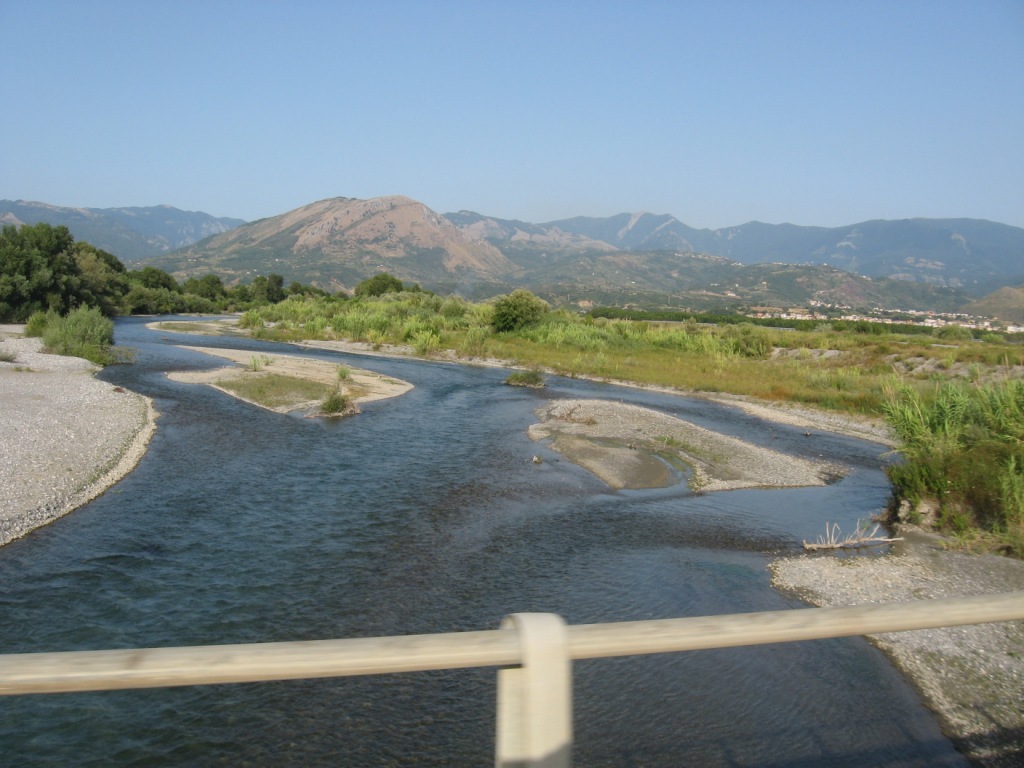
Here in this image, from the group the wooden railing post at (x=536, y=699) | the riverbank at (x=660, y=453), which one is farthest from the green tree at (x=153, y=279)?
the wooden railing post at (x=536, y=699)

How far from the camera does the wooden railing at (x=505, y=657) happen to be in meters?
2.34

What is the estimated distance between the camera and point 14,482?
13.9m

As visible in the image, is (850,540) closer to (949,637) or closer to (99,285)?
(949,637)

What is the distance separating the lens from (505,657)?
98.0 inches

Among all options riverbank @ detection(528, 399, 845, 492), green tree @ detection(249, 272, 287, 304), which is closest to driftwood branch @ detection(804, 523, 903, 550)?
riverbank @ detection(528, 399, 845, 492)

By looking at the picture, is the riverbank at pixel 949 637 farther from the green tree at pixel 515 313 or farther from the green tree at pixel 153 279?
the green tree at pixel 153 279

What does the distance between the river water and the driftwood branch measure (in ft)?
1.70

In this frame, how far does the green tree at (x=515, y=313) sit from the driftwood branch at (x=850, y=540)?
46657 millimetres

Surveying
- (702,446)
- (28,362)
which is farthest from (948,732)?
(28,362)

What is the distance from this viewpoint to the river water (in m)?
7.46

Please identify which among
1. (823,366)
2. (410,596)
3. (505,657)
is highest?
(505,657)

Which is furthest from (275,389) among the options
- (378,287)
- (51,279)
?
(378,287)

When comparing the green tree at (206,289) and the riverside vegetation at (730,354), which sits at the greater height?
the green tree at (206,289)

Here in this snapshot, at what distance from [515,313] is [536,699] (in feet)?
193
